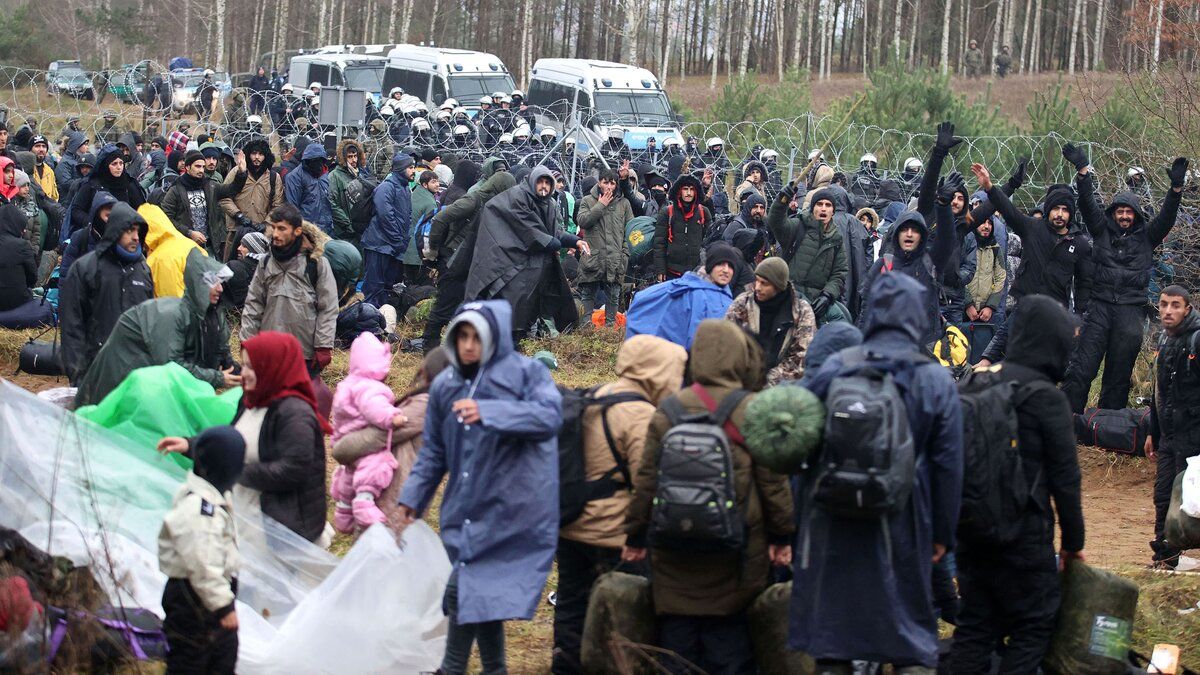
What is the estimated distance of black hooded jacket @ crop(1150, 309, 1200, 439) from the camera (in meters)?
6.90

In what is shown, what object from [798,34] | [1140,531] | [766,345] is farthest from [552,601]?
[798,34]

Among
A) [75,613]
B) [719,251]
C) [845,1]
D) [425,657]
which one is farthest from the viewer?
[845,1]

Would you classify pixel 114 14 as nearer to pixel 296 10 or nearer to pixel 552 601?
pixel 296 10

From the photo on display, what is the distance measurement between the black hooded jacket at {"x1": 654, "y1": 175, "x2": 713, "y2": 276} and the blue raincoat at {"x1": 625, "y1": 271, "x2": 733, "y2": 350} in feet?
11.5

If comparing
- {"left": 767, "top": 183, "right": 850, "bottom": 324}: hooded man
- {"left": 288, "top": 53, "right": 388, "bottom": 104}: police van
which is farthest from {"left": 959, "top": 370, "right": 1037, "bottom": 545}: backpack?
{"left": 288, "top": 53, "right": 388, "bottom": 104}: police van

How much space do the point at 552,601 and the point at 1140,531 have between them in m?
4.05

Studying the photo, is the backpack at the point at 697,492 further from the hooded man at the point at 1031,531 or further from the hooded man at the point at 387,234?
the hooded man at the point at 387,234

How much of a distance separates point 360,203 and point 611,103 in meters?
11.1

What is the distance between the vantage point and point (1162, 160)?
12.0 meters

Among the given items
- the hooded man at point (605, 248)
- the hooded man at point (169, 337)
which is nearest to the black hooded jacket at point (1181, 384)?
the hooded man at point (169, 337)

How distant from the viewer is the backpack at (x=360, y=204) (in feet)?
39.8

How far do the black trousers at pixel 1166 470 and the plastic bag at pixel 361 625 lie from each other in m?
4.00

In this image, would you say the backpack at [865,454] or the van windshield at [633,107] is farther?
the van windshield at [633,107]

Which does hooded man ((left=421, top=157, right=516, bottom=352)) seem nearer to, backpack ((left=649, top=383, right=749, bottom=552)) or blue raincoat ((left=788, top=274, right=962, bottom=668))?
backpack ((left=649, top=383, right=749, bottom=552))
